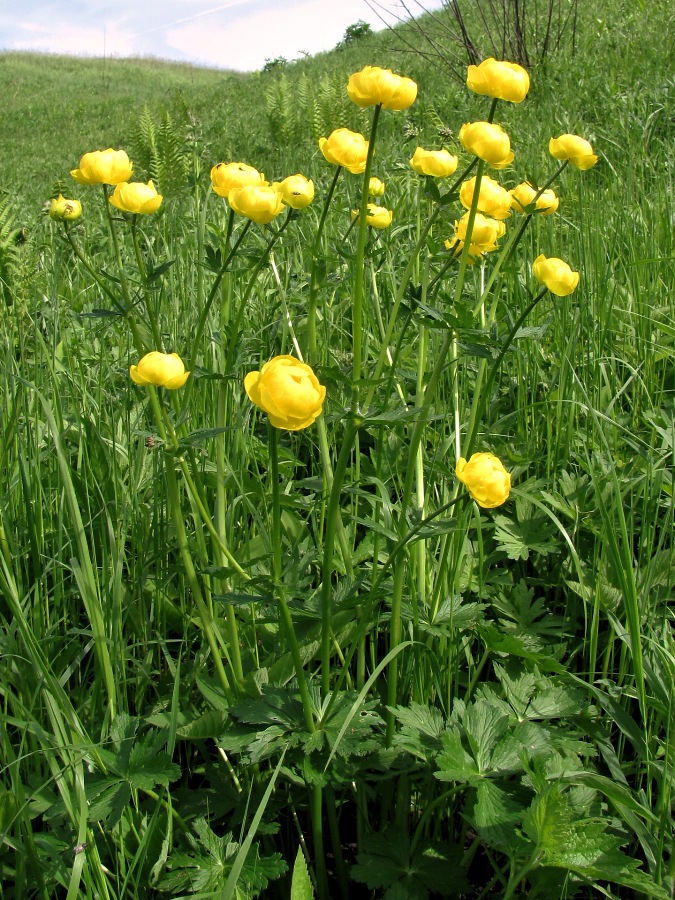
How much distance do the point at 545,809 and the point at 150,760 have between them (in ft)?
1.27

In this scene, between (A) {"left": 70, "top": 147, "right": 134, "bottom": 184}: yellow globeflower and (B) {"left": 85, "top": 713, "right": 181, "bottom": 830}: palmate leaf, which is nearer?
(B) {"left": 85, "top": 713, "right": 181, "bottom": 830}: palmate leaf

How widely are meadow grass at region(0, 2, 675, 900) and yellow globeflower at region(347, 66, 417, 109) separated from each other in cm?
13

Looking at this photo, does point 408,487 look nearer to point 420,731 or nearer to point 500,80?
point 420,731

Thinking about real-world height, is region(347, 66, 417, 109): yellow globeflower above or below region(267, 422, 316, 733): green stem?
above

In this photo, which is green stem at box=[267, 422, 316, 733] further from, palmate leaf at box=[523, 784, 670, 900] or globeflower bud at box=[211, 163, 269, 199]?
globeflower bud at box=[211, 163, 269, 199]

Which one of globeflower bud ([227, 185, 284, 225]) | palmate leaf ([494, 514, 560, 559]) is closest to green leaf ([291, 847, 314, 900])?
palmate leaf ([494, 514, 560, 559])

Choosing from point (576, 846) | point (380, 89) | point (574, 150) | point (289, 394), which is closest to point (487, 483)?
point (289, 394)

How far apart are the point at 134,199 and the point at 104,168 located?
6 centimetres

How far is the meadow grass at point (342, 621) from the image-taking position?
715 mm

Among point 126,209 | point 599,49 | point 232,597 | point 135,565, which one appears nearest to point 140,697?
point 135,565

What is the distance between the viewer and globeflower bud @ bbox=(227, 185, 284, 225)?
2.69ft

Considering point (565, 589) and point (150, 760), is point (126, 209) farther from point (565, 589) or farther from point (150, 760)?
point (565, 589)

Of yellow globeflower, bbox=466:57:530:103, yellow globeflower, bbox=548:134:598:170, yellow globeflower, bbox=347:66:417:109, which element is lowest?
yellow globeflower, bbox=548:134:598:170

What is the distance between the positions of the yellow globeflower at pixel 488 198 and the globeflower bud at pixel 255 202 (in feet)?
0.82
